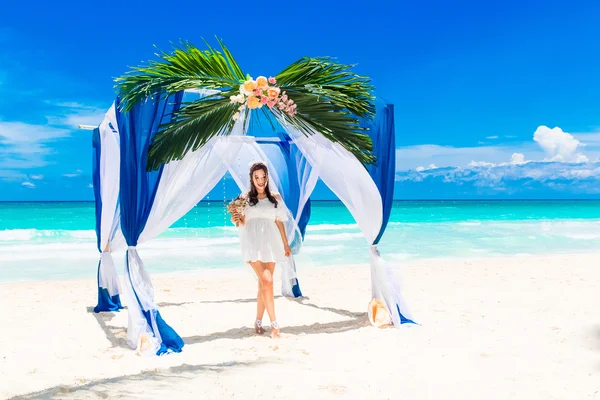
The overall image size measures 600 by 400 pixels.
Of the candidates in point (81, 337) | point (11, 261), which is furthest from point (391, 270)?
point (11, 261)

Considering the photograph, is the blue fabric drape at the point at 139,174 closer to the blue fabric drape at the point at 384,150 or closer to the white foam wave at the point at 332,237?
the blue fabric drape at the point at 384,150

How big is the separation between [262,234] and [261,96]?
1.14 m

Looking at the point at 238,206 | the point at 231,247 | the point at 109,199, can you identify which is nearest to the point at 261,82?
the point at 238,206

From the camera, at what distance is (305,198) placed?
6.54m

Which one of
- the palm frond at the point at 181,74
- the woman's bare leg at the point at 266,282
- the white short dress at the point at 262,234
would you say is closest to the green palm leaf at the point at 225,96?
the palm frond at the point at 181,74

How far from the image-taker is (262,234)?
4598 mm

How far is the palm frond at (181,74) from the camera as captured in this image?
427 centimetres

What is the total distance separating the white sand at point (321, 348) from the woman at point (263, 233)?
19.8 inches

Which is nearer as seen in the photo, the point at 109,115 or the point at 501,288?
the point at 109,115

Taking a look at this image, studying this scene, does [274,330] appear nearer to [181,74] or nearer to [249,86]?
[249,86]

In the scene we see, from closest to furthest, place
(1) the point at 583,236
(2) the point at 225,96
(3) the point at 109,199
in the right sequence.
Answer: (2) the point at 225,96 < (3) the point at 109,199 < (1) the point at 583,236

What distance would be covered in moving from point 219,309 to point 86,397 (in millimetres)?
3050

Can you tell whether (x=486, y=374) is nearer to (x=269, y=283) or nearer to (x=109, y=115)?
(x=269, y=283)

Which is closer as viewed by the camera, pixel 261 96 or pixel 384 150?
pixel 261 96
